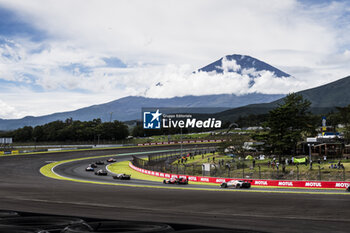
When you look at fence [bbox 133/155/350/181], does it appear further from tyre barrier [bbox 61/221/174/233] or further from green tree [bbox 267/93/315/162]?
tyre barrier [bbox 61/221/174/233]

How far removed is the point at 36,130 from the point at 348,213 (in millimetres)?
165554

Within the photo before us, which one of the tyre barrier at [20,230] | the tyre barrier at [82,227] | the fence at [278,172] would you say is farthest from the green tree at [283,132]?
the tyre barrier at [20,230]

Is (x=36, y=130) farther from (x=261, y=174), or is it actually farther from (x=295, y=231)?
(x=295, y=231)

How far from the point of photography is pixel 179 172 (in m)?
48.8

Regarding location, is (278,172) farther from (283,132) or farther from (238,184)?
(283,132)

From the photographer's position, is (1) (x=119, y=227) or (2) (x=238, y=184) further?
(2) (x=238, y=184)

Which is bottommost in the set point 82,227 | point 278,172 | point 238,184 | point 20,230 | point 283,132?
point 238,184

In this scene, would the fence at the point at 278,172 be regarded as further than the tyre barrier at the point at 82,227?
Yes

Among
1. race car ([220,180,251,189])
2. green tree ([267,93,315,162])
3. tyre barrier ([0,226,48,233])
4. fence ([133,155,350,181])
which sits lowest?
race car ([220,180,251,189])

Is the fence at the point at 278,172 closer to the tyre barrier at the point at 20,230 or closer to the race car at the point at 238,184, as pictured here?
the race car at the point at 238,184

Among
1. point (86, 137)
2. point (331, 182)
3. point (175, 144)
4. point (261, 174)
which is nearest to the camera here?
point (331, 182)

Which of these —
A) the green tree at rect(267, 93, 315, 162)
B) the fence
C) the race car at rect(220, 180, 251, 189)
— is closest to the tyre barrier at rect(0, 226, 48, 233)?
the race car at rect(220, 180, 251, 189)

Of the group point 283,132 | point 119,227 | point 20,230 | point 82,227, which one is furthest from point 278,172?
point 20,230

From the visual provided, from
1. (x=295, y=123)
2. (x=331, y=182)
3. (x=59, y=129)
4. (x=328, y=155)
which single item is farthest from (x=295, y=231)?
(x=59, y=129)
